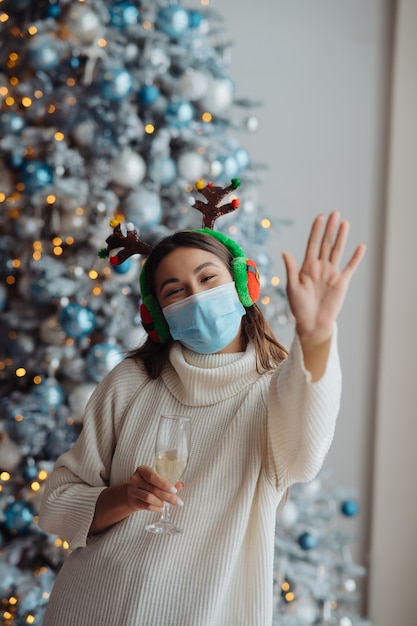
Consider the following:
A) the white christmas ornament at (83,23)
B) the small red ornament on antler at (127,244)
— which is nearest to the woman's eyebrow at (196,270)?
the small red ornament on antler at (127,244)

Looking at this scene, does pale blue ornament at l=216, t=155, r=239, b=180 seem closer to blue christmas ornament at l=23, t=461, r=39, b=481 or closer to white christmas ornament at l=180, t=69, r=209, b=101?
white christmas ornament at l=180, t=69, r=209, b=101

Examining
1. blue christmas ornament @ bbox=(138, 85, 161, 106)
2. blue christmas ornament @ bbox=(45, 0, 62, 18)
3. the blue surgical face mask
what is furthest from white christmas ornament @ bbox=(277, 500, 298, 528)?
blue christmas ornament @ bbox=(45, 0, 62, 18)

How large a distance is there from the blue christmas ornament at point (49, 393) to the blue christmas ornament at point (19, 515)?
1.33 ft

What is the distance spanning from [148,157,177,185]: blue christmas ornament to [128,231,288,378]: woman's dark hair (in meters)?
1.32

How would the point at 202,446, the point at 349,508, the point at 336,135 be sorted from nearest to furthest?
the point at 202,446 < the point at 349,508 < the point at 336,135

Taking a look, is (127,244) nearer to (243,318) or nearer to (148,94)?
(243,318)

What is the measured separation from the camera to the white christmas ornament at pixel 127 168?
2.99 meters

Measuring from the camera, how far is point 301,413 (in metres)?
1.42

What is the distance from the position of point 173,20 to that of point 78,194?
815 millimetres

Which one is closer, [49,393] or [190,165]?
[49,393]

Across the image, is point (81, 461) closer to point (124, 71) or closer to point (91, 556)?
point (91, 556)

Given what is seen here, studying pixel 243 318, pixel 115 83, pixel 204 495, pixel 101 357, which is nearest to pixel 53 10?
pixel 115 83

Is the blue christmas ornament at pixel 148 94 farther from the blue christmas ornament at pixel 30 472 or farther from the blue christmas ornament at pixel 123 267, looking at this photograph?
the blue christmas ornament at pixel 30 472

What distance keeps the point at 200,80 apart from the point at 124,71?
0.32m
